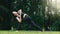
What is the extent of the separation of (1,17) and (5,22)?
0.19 m

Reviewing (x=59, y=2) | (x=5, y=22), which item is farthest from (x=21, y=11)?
(x=59, y=2)

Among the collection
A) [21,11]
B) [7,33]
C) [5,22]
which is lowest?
[7,33]

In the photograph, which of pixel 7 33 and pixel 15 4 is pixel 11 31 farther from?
pixel 15 4

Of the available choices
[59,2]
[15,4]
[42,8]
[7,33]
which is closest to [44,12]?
[42,8]

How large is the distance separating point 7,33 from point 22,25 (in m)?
0.49

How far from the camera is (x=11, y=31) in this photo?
5.07 m

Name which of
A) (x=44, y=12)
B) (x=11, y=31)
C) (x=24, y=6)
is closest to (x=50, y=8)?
(x=44, y=12)

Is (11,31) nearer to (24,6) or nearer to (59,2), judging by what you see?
(24,6)

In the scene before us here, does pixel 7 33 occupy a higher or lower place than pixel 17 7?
lower

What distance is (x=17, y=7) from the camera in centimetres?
500

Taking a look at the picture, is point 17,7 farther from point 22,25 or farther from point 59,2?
point 59,2

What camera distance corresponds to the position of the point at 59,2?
4.93 metres

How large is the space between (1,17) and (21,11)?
61 cm

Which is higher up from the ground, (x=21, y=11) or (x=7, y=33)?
(x=21, y=11)
